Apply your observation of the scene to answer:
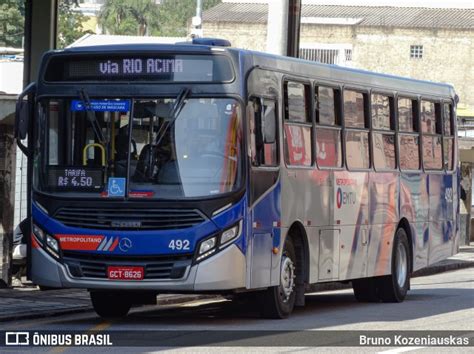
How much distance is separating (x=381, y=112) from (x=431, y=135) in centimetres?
219

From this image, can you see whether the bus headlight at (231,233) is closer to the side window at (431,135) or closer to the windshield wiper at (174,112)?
the windshield wiper at (174,112)

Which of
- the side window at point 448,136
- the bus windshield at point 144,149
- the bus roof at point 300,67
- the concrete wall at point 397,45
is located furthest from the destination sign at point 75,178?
the concrete wall at point 397,45

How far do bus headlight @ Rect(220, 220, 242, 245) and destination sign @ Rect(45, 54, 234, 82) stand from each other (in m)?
1.54

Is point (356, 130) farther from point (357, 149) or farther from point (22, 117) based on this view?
point (22, 117)

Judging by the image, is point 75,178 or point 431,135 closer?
point 75,178

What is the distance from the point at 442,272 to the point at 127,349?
18608 mm

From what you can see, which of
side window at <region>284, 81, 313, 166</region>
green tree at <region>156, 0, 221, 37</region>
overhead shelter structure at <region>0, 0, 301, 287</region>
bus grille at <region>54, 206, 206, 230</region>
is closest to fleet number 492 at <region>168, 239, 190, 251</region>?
bus grille at <region>54, 206, 206, 230</region>

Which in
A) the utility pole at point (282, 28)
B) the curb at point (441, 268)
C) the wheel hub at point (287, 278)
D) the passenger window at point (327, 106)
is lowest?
the curb at point (441, 268)

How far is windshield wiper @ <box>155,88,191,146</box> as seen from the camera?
1531 centimetres

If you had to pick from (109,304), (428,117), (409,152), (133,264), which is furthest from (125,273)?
(428,117)

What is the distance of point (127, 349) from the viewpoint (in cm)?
1296

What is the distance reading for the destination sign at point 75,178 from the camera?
15.5 meters

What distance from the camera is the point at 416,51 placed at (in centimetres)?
9856

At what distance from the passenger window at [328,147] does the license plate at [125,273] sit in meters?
3.34
